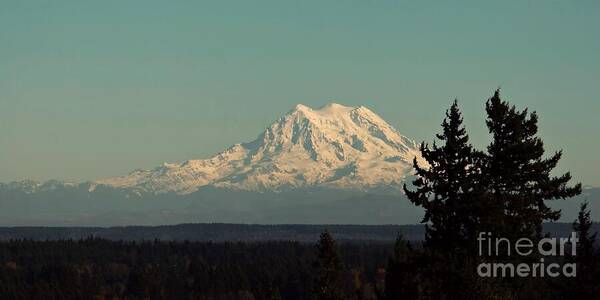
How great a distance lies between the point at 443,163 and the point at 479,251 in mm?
6205

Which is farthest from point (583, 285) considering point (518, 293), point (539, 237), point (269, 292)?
point (269, 292)

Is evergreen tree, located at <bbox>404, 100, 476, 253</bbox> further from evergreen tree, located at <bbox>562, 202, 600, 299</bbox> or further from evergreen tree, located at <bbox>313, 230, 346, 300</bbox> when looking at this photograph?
evergreen tree, located at <bbox>313, 230, 346, 300</bbox>

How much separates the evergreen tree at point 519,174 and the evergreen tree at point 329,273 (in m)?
16.4

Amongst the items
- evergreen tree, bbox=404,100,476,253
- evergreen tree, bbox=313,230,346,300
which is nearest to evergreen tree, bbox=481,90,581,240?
evergreen tree, bbox=404,100,476,253

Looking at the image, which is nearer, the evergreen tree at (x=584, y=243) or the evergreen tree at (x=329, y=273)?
the evergreen tree at (x=584, y=243)

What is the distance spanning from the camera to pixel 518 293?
63688mm

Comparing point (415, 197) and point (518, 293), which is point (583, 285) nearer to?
point (518, 293)

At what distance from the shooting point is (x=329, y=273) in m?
81.9

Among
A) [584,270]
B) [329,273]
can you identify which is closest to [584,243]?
[584,270]

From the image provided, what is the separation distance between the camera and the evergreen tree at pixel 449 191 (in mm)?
64188

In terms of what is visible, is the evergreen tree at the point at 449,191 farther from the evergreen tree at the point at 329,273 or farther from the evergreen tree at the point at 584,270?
the evergreen tree at the point at 329,273

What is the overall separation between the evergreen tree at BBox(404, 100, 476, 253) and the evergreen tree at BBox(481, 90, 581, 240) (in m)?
2.71

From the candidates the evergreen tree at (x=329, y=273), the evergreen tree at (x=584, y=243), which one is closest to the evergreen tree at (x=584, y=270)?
the evergreen tree at (x=584, y=243)

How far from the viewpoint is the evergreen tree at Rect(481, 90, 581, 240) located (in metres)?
67.9
